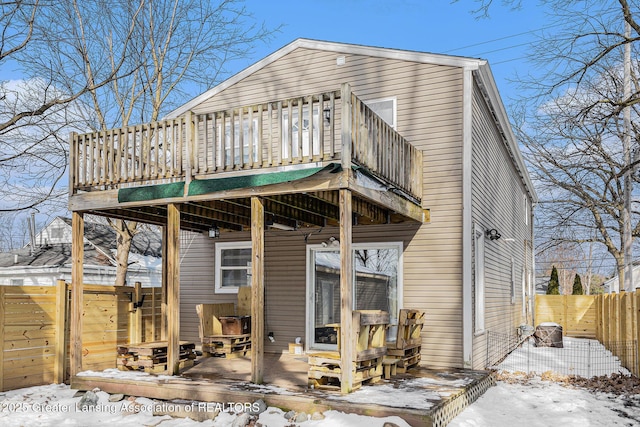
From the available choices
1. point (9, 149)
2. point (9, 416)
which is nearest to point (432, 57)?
point (9, 416)

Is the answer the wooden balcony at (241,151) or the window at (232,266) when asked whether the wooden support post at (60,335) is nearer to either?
the wooden balcony at (241,151)

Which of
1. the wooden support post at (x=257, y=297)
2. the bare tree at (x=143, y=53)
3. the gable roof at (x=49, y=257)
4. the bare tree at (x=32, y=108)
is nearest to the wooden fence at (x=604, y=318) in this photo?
the wooden support post at (x=257, y=297)

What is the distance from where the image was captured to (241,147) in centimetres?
798

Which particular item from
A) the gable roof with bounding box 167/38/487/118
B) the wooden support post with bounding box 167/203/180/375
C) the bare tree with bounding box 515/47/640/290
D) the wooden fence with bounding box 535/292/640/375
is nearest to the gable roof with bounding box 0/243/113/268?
the gable roof with bounding box 167/38/487/118

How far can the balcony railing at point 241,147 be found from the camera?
7559 mm

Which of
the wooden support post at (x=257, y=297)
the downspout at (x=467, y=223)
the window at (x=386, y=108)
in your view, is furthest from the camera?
the window at (x=386, y=108)

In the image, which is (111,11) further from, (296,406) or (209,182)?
(296,406)

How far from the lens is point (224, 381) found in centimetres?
806

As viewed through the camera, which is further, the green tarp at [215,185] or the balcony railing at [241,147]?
the balcony railing at [241,147]

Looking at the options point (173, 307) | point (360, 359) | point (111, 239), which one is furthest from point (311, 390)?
point (111, 239)

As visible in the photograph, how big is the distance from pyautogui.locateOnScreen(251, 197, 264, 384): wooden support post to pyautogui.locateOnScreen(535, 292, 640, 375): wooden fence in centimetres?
676

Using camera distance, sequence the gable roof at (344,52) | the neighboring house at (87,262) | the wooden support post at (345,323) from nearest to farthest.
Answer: the wooden support post at (345,323)
the gable roof at (344,52)
the neighboring house at (87,262)

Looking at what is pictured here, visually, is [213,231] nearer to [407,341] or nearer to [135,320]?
[135,320]

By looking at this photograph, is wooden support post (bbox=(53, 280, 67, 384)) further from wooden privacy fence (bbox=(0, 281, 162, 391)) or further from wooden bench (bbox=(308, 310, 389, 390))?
wooden bench (bbox=(308, 310, 389, 390))
